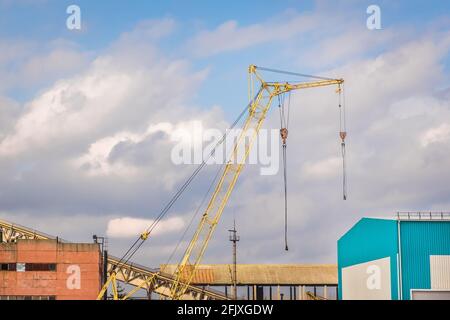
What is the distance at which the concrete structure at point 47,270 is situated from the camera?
8400 cm

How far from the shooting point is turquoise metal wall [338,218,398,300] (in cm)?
5891

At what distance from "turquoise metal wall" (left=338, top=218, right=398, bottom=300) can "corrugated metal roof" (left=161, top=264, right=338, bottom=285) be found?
73.5 feet

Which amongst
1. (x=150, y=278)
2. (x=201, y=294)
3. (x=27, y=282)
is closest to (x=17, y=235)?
(x=27, y=282)

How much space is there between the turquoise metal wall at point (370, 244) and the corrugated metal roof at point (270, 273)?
2239cm

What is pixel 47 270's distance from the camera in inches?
3332

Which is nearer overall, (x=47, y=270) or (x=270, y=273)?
(x=47, y=270)

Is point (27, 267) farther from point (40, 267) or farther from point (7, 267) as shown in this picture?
point (7, 267)

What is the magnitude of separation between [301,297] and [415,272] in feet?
147

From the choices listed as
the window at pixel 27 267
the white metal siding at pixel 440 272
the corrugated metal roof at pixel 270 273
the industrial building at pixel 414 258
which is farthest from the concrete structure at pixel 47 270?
the white metal siding at pixel 440 272

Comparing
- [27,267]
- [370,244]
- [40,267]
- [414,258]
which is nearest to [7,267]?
[27,267]

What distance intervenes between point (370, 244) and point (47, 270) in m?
39.5

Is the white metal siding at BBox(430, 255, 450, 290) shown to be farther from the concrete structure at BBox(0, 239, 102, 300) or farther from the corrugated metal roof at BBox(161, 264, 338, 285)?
the corrugated metal roof at BBox(161, 264, 338, 285)

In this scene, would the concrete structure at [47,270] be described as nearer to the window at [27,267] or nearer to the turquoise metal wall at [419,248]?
the window at [27,267]
